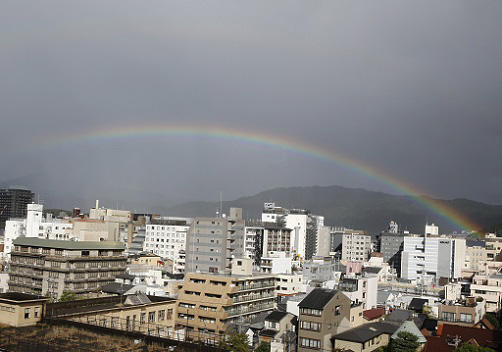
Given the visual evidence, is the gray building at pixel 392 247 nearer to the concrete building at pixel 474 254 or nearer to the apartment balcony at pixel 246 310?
the concrete building at pixel 474 254

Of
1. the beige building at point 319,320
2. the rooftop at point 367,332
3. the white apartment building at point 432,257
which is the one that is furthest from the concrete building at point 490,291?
the white apartment building at point 432,257

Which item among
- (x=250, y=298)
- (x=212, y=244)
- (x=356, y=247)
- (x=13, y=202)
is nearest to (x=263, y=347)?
(x=250, y=298)

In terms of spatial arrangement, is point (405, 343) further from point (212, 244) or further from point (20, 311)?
point (212, 244)

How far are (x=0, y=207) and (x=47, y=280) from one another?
10564 centimetres

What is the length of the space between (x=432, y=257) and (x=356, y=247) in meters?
20.7

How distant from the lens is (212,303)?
34.2 metres

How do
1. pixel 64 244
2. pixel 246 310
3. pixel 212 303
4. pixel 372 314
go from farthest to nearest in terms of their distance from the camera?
pixel 64 244 < pixel 246 310 < pixel 372 314 < pixel 212 303

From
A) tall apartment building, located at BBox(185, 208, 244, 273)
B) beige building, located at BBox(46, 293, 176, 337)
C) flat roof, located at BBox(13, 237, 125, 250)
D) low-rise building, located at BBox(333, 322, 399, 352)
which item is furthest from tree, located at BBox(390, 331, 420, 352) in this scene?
tall apartment building, located at BBox(185, 208, 244, 273)

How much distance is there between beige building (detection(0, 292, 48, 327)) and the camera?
2169 centimetres

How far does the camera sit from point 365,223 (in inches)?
7682

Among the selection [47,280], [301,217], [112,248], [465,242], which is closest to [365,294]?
[112,248]

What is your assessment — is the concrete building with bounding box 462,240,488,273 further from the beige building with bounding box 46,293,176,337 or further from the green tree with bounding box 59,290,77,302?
the beige building with bounding box 46,293,176,337

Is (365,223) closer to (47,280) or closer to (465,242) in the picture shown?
(465,242)

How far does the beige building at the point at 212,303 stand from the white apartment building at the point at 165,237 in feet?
130
